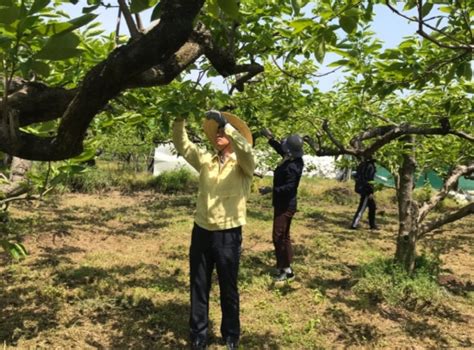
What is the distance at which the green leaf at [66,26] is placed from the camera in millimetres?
1398

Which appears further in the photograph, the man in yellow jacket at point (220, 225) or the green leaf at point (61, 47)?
the man in yellow jacket at point (220, 225)

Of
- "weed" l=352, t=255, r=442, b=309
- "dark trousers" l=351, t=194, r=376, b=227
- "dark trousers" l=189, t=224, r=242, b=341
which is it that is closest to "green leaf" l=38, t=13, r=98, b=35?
"dark trousers" l=189, t=224, r=242, b=341

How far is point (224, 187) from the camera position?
384 centimetres

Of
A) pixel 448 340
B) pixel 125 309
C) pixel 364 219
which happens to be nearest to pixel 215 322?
pixel 125 309

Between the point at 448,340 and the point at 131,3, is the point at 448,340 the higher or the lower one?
the lower one

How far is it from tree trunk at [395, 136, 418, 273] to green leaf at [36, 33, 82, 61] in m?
5.29

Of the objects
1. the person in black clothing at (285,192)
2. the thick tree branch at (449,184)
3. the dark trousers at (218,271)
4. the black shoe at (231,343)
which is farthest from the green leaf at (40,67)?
the thick tree branch at (449,184)

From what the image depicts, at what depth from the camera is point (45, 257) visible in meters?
6.91

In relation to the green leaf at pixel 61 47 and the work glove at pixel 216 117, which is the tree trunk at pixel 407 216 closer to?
the work glove at pixel 216 117

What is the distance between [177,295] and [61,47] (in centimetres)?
444

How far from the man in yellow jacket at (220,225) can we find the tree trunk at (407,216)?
312 centimetres

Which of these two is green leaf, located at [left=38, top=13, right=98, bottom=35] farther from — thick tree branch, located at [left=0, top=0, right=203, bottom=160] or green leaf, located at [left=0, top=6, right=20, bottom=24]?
thick tree branch, located at [left=0, top=0, right=203, bottom=160]

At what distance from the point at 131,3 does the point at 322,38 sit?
931 millimetres

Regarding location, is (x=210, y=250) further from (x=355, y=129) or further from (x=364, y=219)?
(x=364, y=219)
